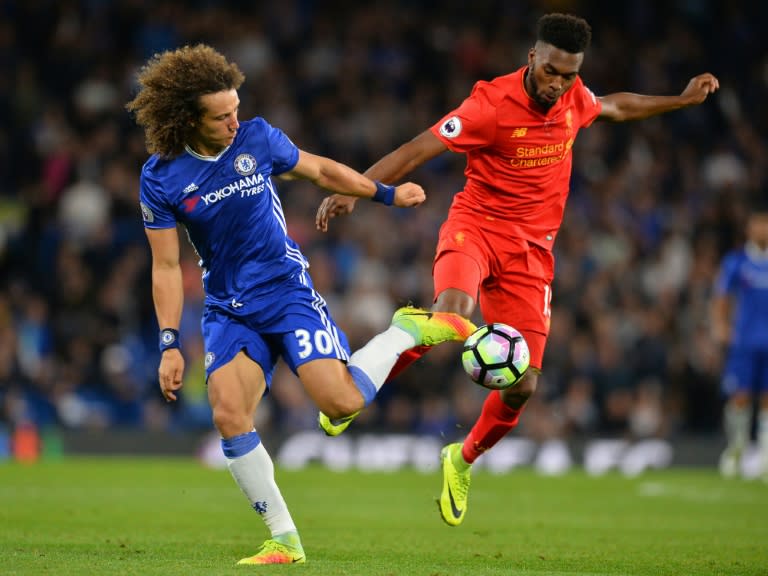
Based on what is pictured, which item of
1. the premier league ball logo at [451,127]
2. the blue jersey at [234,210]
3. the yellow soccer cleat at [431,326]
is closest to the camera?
the blue jersey at [234,210]

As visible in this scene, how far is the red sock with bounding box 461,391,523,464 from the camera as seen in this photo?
9.16 meters

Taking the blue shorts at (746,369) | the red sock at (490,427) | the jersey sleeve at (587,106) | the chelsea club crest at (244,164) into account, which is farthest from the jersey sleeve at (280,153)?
the blue shorts at (746,369)

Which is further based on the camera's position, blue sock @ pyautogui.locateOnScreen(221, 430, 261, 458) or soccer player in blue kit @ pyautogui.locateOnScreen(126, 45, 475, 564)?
blue sock @ pyautogui.locateOnScreen(221, 430, 261, 458)

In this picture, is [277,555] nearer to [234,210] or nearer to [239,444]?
[239,444]

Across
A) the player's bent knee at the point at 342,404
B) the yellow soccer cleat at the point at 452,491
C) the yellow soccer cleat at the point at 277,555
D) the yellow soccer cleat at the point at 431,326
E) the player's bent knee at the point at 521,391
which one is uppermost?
the yellow soccer cleat at the point at 431,326

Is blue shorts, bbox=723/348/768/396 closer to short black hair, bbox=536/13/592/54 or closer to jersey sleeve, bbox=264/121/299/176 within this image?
short black hair, bbox=536/13/592/54

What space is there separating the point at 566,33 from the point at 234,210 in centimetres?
245

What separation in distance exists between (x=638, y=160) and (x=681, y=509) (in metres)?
9.74

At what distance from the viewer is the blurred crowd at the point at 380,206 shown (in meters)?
17.4

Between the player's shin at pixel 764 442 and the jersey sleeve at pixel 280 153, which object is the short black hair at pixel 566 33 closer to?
the jersey sleeve at pixel 280 153

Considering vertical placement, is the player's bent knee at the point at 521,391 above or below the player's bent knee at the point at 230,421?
above

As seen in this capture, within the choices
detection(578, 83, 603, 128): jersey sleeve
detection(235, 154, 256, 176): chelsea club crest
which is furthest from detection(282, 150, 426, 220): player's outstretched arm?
detection(578, 83, 603, 128): jersey sleeve

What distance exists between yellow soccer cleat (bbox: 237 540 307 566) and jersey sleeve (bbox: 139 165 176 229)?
1.83 meters

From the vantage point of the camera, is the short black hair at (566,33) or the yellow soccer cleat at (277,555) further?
the short black hair at (566,33)
